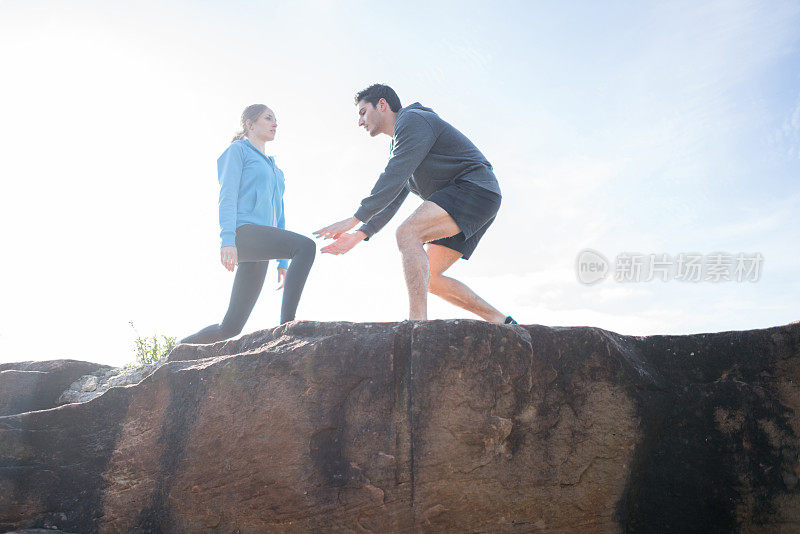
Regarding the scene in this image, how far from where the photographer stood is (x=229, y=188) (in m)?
5.07

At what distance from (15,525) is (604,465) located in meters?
3.43

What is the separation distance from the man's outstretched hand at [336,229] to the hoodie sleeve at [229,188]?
1.01m

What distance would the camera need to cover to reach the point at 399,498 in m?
3.36

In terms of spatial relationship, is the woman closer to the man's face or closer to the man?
the man

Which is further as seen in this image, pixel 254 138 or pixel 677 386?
pixel 254 138

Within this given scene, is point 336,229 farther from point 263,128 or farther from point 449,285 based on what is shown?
point 263,128

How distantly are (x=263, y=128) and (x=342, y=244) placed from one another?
1.86 m

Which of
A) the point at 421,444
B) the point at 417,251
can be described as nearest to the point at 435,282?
the point at 417,251

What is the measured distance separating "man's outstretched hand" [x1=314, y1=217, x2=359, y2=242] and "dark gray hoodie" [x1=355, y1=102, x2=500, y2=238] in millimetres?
67

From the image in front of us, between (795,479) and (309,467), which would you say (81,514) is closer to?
(309,467)

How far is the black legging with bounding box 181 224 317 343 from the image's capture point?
4.71 m

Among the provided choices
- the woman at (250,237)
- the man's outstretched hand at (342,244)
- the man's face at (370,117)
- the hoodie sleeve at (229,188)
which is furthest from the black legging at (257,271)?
the man's face at (370,117)

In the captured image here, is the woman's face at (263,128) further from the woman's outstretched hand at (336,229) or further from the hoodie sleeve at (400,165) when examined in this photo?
the woman's outstretched hand at (336,229)

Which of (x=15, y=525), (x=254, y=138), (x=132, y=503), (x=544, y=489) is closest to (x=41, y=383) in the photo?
(x=15, y=525)
